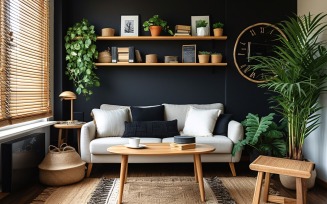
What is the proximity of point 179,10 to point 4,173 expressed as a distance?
3.12 meters

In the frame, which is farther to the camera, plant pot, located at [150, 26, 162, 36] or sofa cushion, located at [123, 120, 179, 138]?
plant pot, located at [150, 26, 162, 36]

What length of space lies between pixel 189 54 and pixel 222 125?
1.14 meters

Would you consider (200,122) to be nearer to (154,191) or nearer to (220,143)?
(220,143)

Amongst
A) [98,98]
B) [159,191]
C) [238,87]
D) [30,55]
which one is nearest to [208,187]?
[159,191]

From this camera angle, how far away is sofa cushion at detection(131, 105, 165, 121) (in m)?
4.27

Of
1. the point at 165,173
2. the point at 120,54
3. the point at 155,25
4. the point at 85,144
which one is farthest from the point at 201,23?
the point at 85,144

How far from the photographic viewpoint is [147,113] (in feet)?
14.1

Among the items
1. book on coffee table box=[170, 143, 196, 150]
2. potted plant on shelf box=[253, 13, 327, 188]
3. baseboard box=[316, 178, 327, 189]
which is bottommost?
baseboard box=[316, 178, 327, 189]

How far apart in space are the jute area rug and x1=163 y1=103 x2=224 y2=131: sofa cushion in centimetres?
A: 95

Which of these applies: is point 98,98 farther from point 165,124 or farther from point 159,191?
point 159,191

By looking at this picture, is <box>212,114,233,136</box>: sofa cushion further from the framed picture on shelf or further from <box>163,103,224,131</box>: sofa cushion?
the framed picture on shelf

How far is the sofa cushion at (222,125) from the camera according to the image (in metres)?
4.17

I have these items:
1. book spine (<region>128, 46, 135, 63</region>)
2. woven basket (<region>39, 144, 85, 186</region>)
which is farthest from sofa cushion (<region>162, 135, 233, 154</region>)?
book spine (<region>128, 46, 135, 63</region>)

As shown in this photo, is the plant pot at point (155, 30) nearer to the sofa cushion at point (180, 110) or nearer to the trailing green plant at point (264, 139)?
the sofa cushion at point (180, 110)
